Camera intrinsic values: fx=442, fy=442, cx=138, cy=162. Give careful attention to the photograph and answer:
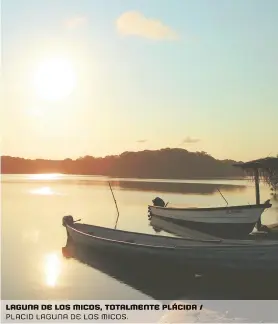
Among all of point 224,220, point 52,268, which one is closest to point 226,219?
point 224,220

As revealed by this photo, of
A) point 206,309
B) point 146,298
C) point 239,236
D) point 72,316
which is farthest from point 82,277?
point 239,236

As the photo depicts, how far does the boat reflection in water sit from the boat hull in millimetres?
7754

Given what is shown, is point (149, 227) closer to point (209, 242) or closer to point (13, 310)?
point (209, 242)

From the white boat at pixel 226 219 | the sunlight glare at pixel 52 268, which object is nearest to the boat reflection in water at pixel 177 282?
the sunlight glare at pixel 52 268

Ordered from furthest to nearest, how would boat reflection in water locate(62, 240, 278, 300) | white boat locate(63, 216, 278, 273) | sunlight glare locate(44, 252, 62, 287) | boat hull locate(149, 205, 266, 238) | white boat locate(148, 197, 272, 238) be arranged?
boat hull locate(149, 205, 266, 238), white boat locate(148, 197, 272, 238), sunlight glare locate(44, 252, 62, 287), white boat locate(63, 216, 278, 273), boat reflection in water locate(62, 240, 278, 300)

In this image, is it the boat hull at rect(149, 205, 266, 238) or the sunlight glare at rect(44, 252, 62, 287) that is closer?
the sunlight glare at rect(44, 252, 62, 287)

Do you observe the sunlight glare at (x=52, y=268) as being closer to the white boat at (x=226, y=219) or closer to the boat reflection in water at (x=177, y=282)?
the boat reflection in water at (x=177, y=282)

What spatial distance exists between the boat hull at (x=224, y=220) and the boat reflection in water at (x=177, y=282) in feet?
25.4

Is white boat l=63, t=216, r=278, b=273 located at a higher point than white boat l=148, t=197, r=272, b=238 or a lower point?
lower

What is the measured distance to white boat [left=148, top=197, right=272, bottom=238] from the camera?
79.0ft

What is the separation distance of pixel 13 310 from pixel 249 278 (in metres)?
8.53

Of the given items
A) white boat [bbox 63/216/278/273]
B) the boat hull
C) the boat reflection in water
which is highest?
the boat hull

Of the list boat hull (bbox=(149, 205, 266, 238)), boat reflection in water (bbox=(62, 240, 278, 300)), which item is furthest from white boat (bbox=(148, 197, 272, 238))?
boat reflection in water (bbox=(62, 240, 278, 300))

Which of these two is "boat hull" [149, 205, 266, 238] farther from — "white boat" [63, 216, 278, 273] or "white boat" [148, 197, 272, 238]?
"white boat" [63, 216, 278, 273]
